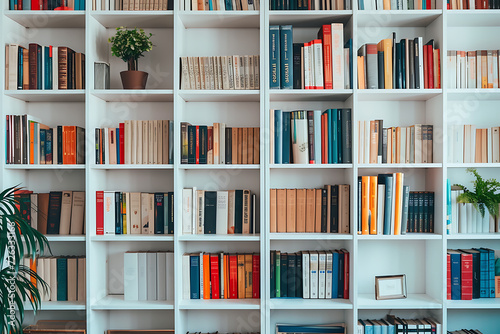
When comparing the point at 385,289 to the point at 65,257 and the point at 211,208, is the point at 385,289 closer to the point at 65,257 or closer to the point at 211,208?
the point at 211,208

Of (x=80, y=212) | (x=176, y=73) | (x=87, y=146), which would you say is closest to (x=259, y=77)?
(x=176, y=73)

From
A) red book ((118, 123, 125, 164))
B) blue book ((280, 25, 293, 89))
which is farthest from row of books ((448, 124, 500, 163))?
red book ((118, 123, 125, 164))

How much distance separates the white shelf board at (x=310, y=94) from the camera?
7.95 feet

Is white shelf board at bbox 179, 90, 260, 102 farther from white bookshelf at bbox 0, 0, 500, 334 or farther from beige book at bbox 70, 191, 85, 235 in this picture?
beige book at bbox 70, 191, 85, 235

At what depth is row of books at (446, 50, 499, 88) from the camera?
2516 mm

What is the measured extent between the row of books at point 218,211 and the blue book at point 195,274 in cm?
15

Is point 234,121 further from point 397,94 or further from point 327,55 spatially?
point 397,94

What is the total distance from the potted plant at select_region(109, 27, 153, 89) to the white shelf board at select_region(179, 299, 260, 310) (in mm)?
1232

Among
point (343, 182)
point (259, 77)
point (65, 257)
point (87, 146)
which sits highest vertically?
point (259, 77)

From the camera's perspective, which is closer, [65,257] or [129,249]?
[65,257]

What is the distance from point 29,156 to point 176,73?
93 cm

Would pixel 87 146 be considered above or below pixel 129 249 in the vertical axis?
above

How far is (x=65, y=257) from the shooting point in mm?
2521

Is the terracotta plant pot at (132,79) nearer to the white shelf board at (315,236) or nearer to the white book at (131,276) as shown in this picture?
the white book at (131,276)
